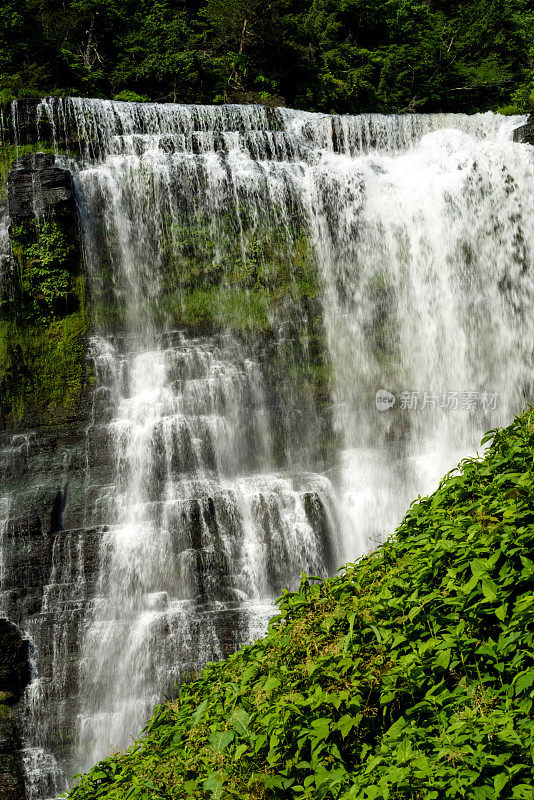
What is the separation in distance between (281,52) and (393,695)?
25.3m

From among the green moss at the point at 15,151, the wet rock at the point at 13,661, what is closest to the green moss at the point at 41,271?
the green moss at the point at 15,151

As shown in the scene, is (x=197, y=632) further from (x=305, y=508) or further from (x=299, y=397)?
(x=299, y=397)

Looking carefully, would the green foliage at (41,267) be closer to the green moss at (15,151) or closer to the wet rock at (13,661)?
the green moss at (15,151)

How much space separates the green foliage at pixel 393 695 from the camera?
9.05 feet

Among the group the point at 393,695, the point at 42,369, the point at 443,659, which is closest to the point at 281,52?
the point at 42,369

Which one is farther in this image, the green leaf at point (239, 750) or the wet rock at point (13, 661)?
the wet rock at point (13, 661)

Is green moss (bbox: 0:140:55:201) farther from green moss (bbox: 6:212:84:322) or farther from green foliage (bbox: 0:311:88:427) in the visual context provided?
green foliage (bbox: 0:311:88:427)

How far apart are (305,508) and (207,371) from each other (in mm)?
3828

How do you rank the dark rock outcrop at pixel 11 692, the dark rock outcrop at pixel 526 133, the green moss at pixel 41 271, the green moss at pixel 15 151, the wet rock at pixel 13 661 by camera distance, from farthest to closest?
the dark rock outcrop at pixel 526 133, the green moss at pixel 15 151, the green moss at pixel 41 271, the wet rock at pixel 13 661, the dark rock outcrop at pixel 11 692

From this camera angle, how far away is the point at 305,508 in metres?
11.8

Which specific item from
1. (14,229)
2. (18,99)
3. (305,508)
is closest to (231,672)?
(305,508)

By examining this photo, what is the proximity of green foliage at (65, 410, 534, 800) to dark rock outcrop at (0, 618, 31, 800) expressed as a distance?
18.2 feet

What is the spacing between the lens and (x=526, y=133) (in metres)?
18.2

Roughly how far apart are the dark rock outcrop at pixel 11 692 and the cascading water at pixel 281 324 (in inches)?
46.8
